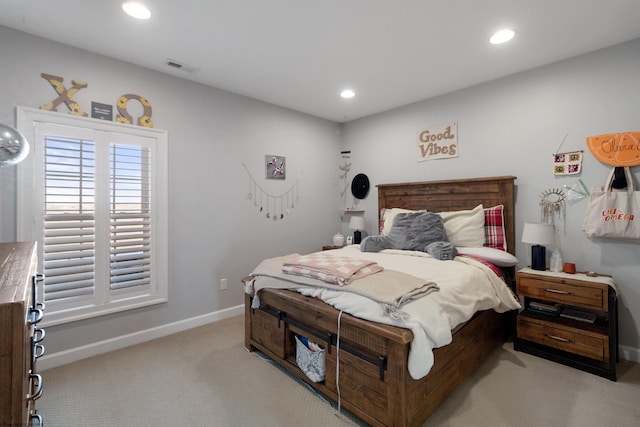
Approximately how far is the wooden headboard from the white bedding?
2.69ft

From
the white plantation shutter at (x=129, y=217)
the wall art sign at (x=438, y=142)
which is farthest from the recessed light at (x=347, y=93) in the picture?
the white plantation shutter at (x=129, y=217)

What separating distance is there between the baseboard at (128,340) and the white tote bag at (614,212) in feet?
11.2

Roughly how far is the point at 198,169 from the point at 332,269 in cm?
189

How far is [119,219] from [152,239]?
0.32m

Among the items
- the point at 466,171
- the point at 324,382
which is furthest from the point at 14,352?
the point at 466,171

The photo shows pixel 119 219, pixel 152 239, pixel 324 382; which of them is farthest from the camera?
pixel 152 239

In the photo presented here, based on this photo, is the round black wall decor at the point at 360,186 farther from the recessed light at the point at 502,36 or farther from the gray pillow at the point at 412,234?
the recessed light at the point at 502,36

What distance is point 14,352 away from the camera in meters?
0.69

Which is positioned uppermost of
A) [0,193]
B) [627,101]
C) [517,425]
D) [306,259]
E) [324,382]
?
[627,101]

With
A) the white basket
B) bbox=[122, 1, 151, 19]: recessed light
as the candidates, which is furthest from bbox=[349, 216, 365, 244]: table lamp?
bbox=[122, 1, 151, 19]: recessed light

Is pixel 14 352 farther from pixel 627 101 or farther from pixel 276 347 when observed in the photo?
pixel 627 101

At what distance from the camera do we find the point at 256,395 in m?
1.92

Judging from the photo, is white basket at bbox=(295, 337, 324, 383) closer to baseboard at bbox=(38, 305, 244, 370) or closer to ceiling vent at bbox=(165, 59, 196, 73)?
baseboard at bbox=(38, 305, 244, 370)

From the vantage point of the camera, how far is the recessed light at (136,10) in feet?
6.07
